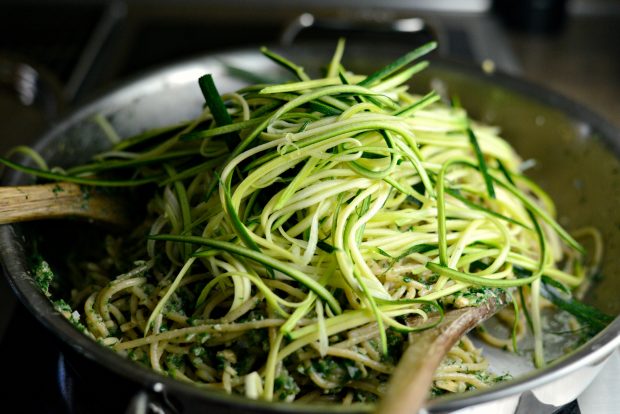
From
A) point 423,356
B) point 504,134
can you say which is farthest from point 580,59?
point 423,356

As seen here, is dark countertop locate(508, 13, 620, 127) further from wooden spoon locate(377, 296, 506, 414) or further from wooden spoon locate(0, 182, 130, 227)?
wooden spoon locate(0, 182, 130, 227)

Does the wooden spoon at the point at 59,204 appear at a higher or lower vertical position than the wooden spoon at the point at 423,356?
higher

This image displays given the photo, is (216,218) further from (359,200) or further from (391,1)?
(391,1)

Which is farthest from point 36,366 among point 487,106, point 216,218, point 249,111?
point 487,106

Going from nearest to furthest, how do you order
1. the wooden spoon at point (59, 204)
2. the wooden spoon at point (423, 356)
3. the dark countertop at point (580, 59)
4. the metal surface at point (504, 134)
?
the wooden spoon at point (423, 356) → the metal surface at point (504, 134) → the wooden spoon at point (59, 204) → the dark countertop at point (580, 59)

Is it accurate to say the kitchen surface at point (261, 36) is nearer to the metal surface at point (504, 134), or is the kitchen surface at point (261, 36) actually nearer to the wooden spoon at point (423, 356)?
the metal surface at point (504, 134)

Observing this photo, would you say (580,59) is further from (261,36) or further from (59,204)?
(59,204)

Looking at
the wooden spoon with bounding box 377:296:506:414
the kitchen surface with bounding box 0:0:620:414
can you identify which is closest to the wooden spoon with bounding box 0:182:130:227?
the wooden spoon with bounding box 377:296:506:414

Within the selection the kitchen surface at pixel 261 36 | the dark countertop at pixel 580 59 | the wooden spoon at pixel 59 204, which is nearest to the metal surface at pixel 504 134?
the wooden spoon at pixel 59 204
